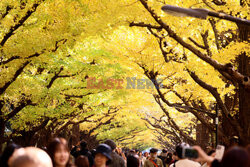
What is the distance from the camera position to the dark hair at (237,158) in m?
3.25

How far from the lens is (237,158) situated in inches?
128

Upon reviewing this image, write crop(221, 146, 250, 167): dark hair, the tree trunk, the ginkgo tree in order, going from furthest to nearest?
Answer: the tree trunk < the ginkgo tree < crop(221, 146, 250, 167): dark hair

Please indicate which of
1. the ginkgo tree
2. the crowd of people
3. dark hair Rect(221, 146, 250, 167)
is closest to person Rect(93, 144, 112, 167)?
the crowd of people

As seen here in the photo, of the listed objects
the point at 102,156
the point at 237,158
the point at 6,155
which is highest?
the point at 237,158

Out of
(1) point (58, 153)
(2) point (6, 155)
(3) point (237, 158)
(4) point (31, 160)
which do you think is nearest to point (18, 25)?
(1) point (58, 153)

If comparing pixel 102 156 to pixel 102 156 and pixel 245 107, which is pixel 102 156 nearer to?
pixel 102 156

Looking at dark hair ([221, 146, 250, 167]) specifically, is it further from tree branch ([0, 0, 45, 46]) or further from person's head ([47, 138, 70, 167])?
tree branch ([0, 0, 45, 46])

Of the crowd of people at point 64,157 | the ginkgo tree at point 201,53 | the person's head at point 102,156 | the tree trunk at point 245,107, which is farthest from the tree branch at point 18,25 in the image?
the person's head at point 102,156

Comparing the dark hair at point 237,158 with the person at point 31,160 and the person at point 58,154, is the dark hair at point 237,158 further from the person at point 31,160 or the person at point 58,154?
the person at point 58,154

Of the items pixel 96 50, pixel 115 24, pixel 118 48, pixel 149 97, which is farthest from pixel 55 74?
pixel 149 97

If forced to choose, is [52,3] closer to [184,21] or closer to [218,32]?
[184,21]

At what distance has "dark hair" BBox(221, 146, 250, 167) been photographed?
10.6 ft

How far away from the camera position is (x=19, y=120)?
65.1 ft

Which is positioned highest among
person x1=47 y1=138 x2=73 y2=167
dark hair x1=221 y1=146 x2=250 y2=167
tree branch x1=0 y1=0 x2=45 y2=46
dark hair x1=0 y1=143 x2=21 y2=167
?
dark hair x1=221 y1=146 x2=250 y2=167
